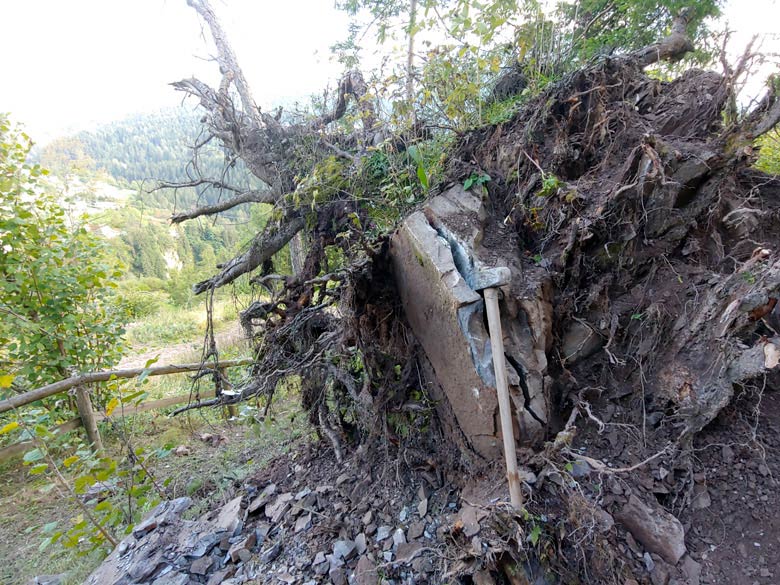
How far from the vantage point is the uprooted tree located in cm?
189

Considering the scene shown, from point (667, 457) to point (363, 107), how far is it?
450 centimetres

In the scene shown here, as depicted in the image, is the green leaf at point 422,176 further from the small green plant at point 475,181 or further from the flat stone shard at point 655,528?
the flat stone shard at point 655,528

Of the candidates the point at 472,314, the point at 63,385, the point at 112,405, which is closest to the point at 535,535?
the point at 472,314

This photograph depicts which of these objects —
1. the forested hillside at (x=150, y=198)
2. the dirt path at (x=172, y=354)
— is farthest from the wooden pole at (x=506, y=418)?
the dirt path at (x=172, y=354)

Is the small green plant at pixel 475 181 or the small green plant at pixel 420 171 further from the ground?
the small green plant at pixel 420 171

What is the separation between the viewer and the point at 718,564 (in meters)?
1.52

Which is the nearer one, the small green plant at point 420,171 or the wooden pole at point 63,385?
the small green plant at point 420,171

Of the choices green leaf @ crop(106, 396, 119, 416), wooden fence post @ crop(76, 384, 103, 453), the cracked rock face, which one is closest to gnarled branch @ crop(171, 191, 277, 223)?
wooden fence post @ crop(76, 384, 103, 453)

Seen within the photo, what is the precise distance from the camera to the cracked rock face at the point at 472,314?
1998mm

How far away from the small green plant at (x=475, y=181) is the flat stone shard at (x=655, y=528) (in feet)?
6.71

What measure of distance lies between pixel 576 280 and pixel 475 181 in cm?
98

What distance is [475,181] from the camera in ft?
8.48

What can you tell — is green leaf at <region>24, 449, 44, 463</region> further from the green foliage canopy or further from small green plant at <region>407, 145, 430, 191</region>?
small green plant at <region>407, 145, 430, 191</region>

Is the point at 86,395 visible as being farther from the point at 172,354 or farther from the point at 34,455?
Answer: the point at 172,354
